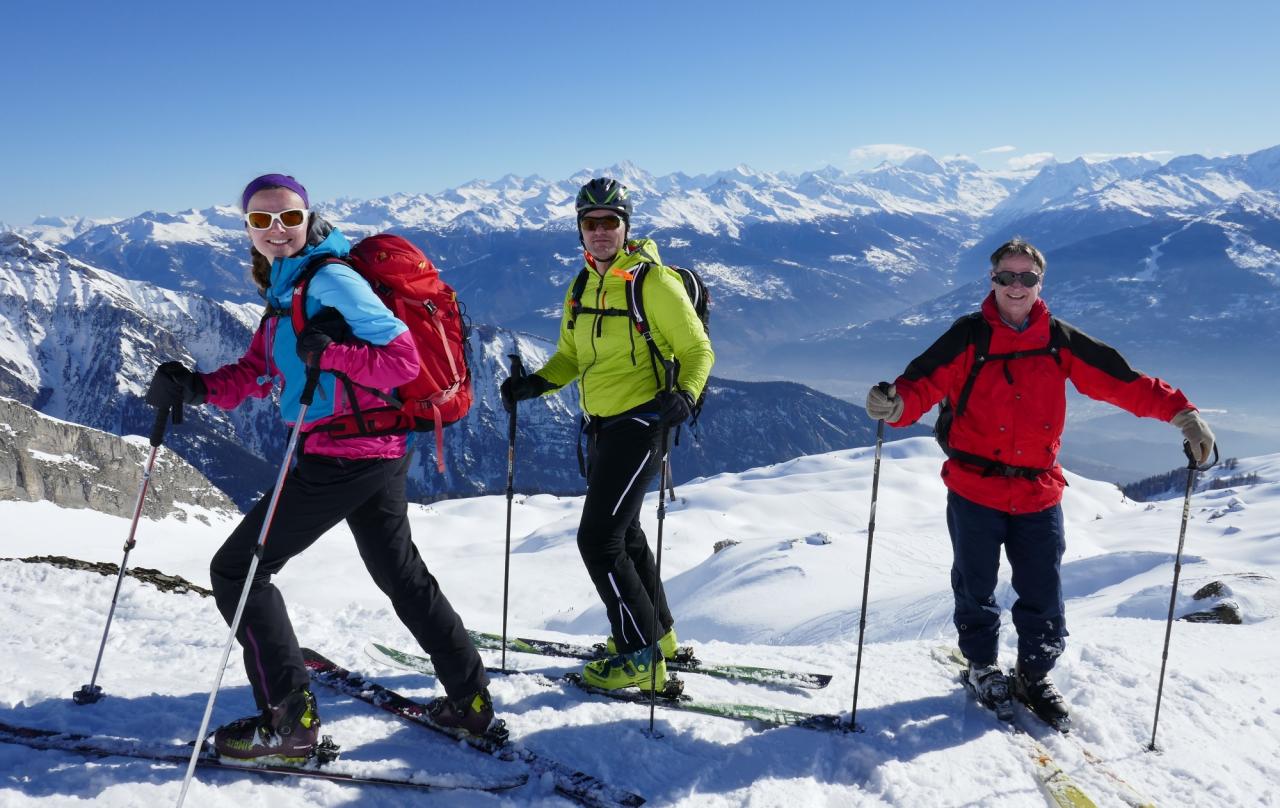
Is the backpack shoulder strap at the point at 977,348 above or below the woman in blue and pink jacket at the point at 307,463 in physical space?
above

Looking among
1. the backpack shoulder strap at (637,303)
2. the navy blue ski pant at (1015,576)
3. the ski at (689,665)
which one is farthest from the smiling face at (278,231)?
the navy blue ski pant at (1015,576)

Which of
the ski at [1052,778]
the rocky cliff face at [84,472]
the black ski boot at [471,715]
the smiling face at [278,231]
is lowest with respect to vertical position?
the rocky cliff face at [84,472]

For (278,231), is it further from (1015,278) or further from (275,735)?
(1015,278)

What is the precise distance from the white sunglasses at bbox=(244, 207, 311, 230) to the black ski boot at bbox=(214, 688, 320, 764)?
2674 mm

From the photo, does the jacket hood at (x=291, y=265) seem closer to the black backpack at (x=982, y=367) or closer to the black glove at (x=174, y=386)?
the black glove at (x=174, y=386)

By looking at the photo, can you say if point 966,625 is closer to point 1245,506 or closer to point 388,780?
point 388,780

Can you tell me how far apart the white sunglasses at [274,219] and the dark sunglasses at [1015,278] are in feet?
14.7

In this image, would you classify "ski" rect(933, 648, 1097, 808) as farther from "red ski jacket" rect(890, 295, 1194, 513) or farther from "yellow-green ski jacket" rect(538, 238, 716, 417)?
"yellow-green ski jacket" rect(538, 238, 716, 417)

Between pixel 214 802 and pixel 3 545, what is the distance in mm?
66302

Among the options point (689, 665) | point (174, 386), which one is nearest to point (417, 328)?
point (174, 386)

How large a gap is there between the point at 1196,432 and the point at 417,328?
5094 mm

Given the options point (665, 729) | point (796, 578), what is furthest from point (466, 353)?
point (796, 578)

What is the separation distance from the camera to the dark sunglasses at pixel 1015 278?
17.6 ft

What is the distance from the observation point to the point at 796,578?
24953 millimetres
